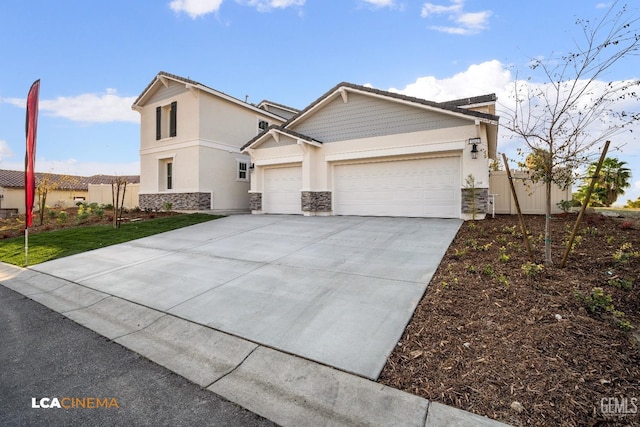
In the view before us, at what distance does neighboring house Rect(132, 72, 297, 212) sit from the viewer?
14227 mm

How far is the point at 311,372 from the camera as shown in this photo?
Result: 107 inches

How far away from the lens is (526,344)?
9.33ft

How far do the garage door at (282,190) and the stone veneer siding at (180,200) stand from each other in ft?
9.75

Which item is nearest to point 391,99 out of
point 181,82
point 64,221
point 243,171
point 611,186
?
point 243,171

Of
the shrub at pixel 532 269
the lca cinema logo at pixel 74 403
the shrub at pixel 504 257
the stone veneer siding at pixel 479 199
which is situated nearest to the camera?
the lca cinema logo at pixel 74 403

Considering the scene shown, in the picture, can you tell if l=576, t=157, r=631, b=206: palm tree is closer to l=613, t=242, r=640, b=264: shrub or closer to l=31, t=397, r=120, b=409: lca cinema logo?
l=613, t=242, r=640, b=264: shrub

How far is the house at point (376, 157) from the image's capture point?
9930 mm

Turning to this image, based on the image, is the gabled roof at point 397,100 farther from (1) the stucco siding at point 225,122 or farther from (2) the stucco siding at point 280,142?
(1) the stucco siding at point 225,122

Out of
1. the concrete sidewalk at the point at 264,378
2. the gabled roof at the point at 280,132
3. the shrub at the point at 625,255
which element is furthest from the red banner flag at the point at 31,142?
the shrub at the point at 625,255

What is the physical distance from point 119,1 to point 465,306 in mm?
13277

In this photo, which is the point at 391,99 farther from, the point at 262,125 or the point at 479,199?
the point at 262,125

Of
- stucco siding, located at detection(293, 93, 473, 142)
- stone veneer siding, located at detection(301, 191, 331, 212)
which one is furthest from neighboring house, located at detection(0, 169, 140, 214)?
stucco siding, located at detection(293, 93, 473, 142)

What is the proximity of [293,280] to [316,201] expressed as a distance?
779 cm

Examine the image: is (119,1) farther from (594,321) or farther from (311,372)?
(594,321)
